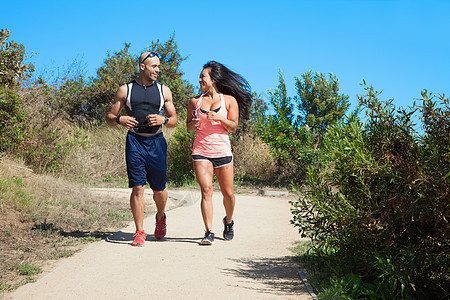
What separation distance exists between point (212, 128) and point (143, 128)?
904mm

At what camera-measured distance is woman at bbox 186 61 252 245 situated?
6109 mm

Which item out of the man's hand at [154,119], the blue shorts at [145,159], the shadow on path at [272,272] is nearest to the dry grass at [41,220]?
the blue shorts at [145,159]

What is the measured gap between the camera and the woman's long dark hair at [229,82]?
20.8 feet

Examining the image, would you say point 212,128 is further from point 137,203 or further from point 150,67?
point 137,203

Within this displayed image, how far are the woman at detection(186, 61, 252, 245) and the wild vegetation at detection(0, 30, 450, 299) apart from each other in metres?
1.25

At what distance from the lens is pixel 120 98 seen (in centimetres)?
608

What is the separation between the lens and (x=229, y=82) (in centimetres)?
639

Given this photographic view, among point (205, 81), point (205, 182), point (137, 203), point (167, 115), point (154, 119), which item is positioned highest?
point (205, 81)

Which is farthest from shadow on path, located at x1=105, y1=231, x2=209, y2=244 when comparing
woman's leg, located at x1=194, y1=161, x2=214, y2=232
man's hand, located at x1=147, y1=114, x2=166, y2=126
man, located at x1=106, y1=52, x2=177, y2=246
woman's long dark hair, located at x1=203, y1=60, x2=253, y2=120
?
woman's long dark hair, located at x1=203, y1=60, x2=253, y2=120

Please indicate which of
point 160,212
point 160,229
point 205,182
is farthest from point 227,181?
point 160,229

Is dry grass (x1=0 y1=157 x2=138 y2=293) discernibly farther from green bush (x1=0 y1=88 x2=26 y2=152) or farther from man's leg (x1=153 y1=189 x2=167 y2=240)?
man's leg (x1=153 y1=189 x2=167 y2=240)

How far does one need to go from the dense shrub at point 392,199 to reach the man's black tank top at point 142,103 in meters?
2.52

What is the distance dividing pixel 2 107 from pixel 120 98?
447 cm

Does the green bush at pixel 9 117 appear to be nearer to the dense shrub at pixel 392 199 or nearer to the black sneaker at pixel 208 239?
the black sneaker at pixel 208 239
